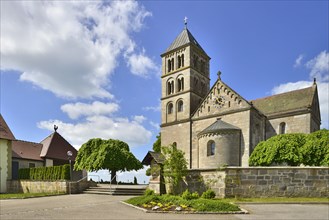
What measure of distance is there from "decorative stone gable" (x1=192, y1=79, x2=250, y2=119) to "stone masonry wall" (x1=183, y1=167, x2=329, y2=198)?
14007 millimetres

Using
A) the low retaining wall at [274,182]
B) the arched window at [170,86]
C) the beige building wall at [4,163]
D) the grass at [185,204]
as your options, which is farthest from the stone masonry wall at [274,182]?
the beige building wall at [4,163]

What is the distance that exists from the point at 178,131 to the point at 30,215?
84.4 ft

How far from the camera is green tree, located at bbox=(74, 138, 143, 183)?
33125 millimetres

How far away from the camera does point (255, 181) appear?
17438mm

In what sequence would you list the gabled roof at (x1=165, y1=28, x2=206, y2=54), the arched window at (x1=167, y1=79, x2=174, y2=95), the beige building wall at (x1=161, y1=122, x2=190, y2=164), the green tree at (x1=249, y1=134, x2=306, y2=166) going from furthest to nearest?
1. the arched window at (x1=167, y1=79, x2=174, y2=95)
2. the gabled roof at (x1=165, y1=28, x2=206, y2=54)
3. the beige building wall at (x1=161, y1=122, x2=190, y2=164)
4. the green tree at (x1=249, y1=134, x2=306, y2=166)

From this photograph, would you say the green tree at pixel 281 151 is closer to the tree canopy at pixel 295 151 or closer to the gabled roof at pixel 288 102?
the tree canopy at pixel 295 151

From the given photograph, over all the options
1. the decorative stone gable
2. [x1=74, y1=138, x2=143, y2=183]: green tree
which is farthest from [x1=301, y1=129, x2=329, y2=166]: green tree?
[x1=74, y1=138, x2=143, y2=183]: green tree

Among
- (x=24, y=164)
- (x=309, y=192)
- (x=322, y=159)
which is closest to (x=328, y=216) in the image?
(x=309, y=192)

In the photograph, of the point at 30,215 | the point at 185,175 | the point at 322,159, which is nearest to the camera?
the point at 30,215

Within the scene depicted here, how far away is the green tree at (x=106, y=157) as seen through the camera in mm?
33125

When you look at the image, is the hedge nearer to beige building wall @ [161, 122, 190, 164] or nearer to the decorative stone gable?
beige building wall @ [161, 122, 190, 164]

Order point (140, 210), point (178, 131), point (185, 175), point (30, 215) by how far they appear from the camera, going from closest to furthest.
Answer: point (30, 215) < point (140, 210) < point (185, 175) < point (178, 131)

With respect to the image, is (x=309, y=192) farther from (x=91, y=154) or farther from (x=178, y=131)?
(x=91, y=154)

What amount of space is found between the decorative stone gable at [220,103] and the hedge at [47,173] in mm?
16888
